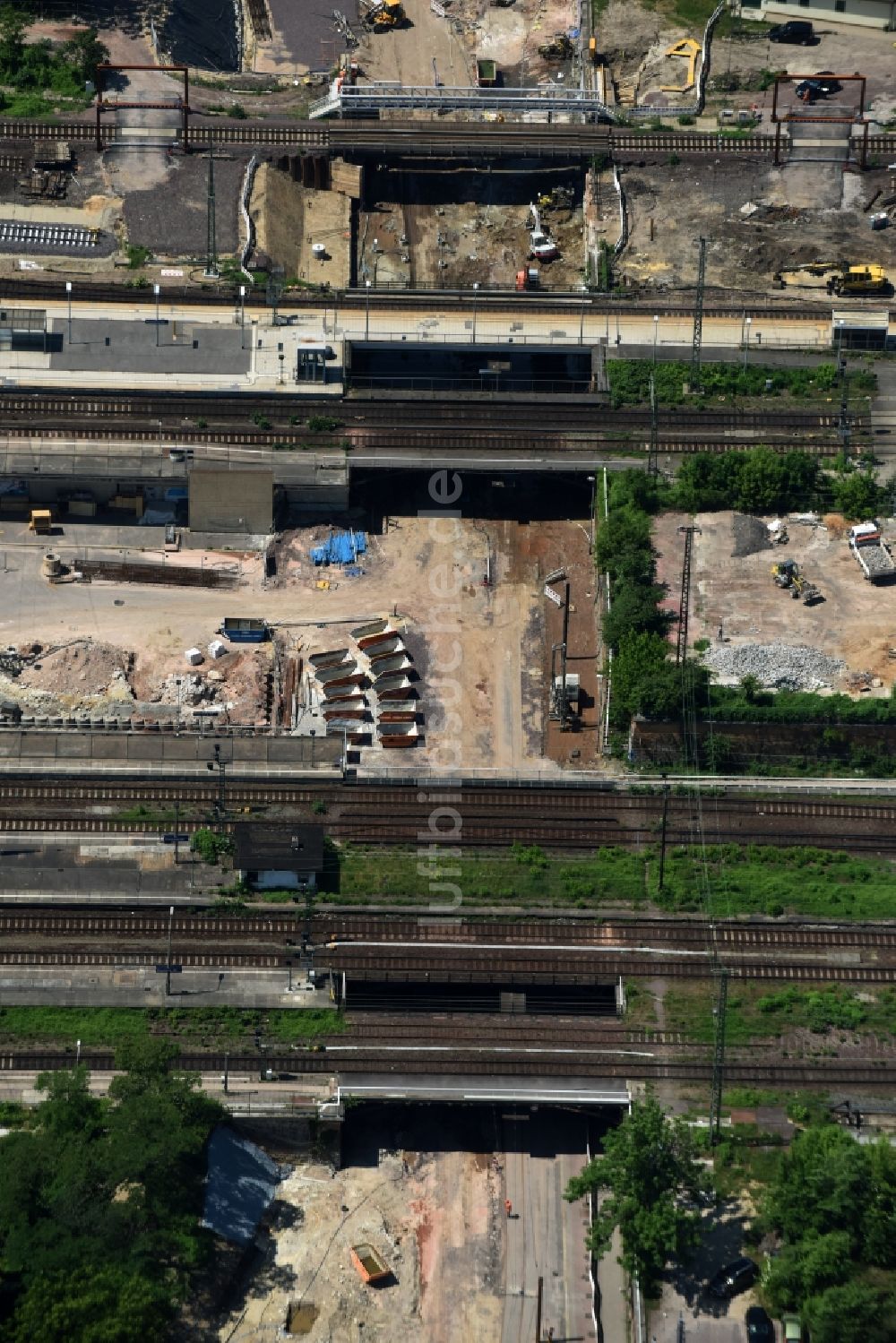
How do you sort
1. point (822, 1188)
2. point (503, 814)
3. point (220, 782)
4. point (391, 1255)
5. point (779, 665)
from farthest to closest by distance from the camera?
point (779, 665) < point (220, 782) < point (503, 814) < point (391, 1255) < point (822, 1188)

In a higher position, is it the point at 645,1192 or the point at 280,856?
the point at 280,856

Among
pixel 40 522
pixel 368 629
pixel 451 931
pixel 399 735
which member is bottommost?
pixel 451 931

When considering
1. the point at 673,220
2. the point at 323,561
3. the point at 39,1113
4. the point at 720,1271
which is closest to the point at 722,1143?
the point at 720,1271

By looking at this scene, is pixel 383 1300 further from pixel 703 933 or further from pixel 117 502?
pixel 117 502

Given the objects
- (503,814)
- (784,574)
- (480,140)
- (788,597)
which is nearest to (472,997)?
(503,814)

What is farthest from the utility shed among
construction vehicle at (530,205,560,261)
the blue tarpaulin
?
construction vehicle at (530,205,560,261)

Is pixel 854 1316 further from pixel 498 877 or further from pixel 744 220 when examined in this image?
pixel 744 220
